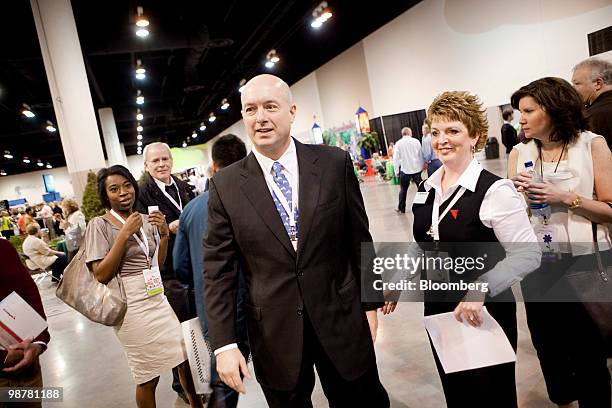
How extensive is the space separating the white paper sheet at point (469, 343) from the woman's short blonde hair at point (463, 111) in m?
0.69

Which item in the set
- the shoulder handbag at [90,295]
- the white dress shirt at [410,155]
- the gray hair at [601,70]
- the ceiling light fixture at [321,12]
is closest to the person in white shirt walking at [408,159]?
the white dress shirt at [410,155]

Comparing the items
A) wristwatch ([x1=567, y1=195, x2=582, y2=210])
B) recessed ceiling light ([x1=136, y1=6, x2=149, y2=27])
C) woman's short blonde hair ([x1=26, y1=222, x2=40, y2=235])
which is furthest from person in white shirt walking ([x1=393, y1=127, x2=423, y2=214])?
woman's short blonde hair ([x1=26, y1=222, x2=40, y2=235])

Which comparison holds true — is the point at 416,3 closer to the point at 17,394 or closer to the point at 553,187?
the point at 553,187

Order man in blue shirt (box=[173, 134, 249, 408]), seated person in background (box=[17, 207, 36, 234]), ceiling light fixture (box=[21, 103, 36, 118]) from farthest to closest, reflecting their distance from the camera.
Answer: ceiling light fixture (box=[21, 103, 36, 118])
seated person in background (box=[17, 207, 36, 234])
man in blue shirt (box=[173, 134, 249, 408])

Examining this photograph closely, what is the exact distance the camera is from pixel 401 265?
1.58 m

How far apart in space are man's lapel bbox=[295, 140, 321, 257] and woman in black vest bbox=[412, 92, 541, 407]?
496mm

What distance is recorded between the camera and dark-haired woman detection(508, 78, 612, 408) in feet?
5.34

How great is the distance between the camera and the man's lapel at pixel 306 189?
1.41 metres

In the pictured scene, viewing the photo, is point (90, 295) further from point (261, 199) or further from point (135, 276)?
point (261, 199)

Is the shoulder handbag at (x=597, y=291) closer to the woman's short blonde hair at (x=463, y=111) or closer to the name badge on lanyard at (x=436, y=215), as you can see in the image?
the name badge on lanyard at (x=436, y=215)

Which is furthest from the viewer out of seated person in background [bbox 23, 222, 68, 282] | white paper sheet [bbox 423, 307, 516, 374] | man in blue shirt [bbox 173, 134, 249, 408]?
seated person in background [bbox 23, 222, 68, 282]

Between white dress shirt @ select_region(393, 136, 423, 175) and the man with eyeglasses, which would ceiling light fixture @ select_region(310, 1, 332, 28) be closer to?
white dress shirt @ select_region(393, 136, 423, 175)

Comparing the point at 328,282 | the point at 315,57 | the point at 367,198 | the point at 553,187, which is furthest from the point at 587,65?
the point at 315,57

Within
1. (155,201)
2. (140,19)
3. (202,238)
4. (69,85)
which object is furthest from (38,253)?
(202,238)
